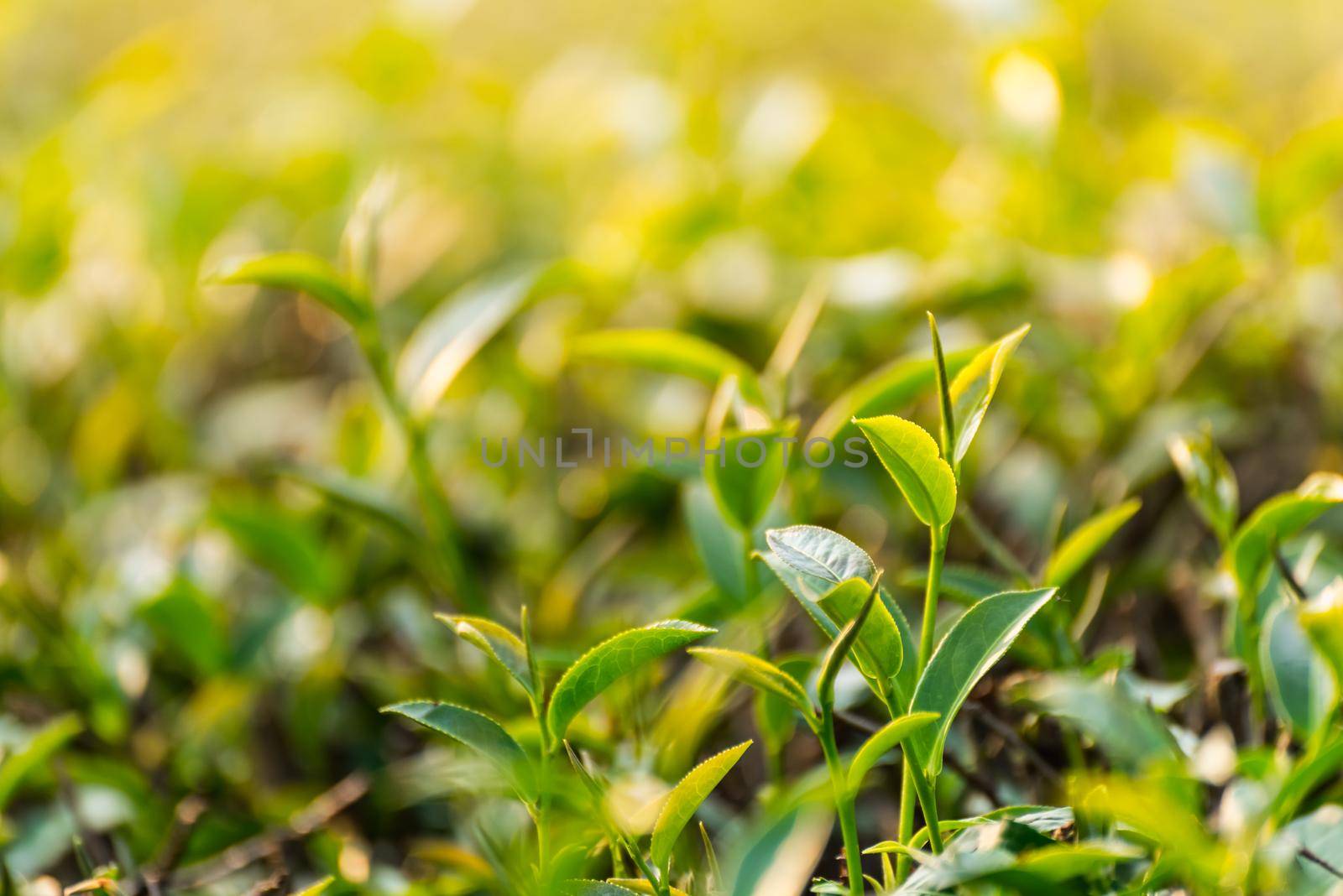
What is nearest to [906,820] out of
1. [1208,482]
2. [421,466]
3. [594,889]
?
[594,889]

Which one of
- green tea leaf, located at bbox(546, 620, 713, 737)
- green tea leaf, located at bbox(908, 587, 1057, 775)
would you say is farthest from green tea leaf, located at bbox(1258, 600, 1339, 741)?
green tea leaf, located at bbox(546, 620, 713, 737)

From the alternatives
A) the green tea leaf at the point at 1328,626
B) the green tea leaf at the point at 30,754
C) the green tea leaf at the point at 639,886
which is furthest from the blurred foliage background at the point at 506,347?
the green tea leaf at the point at 1328,626

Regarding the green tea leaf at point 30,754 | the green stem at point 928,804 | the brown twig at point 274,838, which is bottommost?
Answer: the brown twig at point 274,838

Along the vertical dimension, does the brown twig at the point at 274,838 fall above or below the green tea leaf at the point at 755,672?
below

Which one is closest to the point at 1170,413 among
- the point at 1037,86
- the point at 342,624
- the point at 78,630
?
the point at 1037,86

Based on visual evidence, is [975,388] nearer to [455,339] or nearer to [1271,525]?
[1271,525]

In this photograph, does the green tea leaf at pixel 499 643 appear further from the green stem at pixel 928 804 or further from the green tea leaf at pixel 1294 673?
the green tea leaf at pixel 1294 673

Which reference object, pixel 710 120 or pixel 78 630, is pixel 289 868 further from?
pixel 710 120
